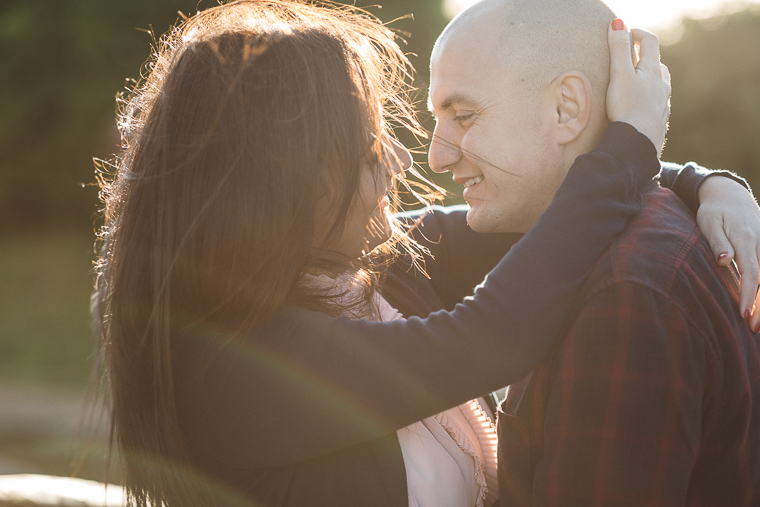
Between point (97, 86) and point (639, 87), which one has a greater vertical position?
point (639, 87)

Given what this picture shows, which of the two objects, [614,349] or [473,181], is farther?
[473,181]

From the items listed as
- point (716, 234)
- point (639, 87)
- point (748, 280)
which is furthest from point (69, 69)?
point (748, 280)

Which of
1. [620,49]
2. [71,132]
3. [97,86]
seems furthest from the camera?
[71,132]

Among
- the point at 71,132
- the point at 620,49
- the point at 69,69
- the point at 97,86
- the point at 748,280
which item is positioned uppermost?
the point at 620,49

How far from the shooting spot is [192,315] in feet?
5.72

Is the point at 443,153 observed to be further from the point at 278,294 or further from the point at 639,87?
the point at 278,294

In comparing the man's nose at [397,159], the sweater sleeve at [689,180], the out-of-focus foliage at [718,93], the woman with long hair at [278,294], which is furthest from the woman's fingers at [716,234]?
the out-of-focus foliage at [718,93]

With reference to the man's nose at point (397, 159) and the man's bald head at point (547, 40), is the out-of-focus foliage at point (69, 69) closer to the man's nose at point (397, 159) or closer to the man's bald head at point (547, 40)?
the man's bald head at point (547, 40)

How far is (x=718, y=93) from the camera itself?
7.61 metres

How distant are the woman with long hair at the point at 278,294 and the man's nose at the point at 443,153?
13.1 inches

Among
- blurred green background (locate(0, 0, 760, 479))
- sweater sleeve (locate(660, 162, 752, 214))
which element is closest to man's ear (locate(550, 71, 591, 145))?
sweater sleeve (locate(660, 162, 752, 214))

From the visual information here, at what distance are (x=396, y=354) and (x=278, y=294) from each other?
0.36m

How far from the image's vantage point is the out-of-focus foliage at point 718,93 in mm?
7422

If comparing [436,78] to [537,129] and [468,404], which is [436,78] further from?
[468,404]
